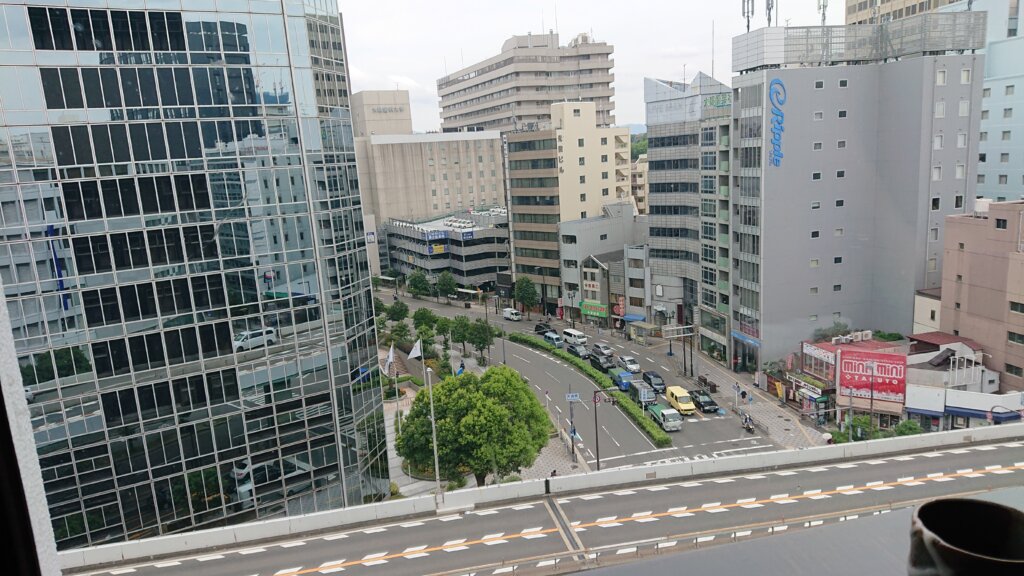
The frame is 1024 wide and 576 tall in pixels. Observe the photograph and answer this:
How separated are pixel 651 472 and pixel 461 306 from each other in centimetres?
3787

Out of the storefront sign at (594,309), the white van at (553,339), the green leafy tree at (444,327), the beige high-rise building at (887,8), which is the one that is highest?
the beige high-rise building at (887,8)

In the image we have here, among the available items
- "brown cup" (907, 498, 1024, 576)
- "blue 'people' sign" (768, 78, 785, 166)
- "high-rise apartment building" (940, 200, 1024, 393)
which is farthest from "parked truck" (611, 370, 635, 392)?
"brown cup" (907, 498, 1024, 576)

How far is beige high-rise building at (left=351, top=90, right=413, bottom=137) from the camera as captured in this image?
82750 mm

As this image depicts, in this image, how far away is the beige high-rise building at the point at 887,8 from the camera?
190ft

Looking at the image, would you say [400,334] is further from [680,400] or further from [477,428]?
[477,428]

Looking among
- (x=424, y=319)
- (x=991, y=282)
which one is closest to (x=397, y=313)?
(x=424, y=319)

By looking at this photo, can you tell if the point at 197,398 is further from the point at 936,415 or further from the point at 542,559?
the point at 936,415

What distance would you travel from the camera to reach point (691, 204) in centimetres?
4172

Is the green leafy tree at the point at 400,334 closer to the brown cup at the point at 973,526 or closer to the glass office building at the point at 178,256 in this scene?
the glass office building at the point at 178,256

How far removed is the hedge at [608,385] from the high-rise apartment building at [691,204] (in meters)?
7.73

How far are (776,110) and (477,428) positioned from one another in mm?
22764

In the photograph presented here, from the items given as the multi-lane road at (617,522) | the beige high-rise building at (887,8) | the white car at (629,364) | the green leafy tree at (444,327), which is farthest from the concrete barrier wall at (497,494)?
the beige high-rise building at (887,8)

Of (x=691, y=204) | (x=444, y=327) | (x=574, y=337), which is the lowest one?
(x=574, y=337)

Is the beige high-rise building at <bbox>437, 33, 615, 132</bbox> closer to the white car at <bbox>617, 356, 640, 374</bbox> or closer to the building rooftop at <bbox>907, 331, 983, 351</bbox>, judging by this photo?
the white car at <bbox>617, 356, 640, 374</bbox>
